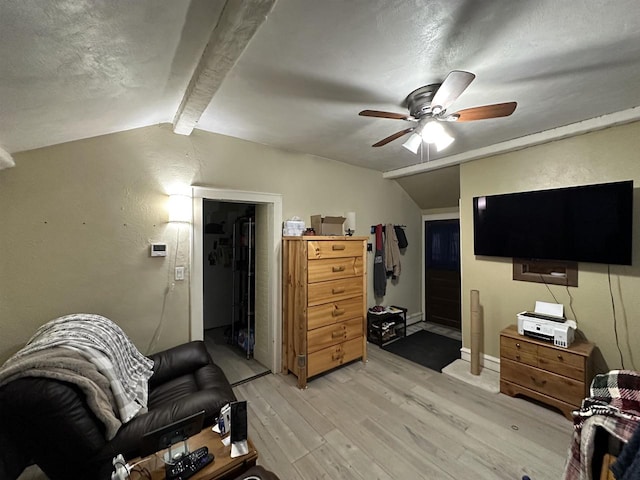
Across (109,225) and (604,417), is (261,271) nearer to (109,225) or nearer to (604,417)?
(109,225)

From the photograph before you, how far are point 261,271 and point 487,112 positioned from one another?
2.63 metres

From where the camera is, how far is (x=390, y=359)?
3.16 metres

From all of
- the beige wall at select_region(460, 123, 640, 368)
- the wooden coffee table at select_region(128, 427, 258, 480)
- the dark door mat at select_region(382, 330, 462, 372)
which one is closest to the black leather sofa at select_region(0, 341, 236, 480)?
the wooden coffee table at select_region(128, 427, 258, 480)

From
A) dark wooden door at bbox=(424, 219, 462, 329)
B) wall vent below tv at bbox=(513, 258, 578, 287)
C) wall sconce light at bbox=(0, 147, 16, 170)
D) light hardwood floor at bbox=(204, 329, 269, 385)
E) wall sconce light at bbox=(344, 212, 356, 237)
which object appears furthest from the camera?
dark wooden door at bbox=(424, 219, 462, 329)

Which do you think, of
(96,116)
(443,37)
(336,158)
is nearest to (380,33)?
(443,37)

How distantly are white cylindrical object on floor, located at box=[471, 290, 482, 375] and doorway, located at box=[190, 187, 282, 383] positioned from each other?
7.21 feet

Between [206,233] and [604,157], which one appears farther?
[206,233]

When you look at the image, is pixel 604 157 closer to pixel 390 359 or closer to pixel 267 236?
pixel 390 359

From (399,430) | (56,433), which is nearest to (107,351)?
(56,433)

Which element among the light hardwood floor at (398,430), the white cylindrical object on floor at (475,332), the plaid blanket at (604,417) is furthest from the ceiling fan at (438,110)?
the light hardwood floor at (398,430)

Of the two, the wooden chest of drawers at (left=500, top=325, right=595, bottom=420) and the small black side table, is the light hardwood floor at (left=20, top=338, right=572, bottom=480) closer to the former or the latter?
the wooden chest of drawers at (left=500, top=325, right=595, bottom=420)

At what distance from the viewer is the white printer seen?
2.20 metres

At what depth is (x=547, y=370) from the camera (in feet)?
7.25

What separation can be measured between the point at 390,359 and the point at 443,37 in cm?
319
